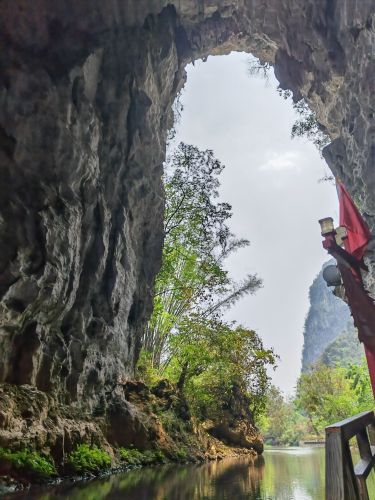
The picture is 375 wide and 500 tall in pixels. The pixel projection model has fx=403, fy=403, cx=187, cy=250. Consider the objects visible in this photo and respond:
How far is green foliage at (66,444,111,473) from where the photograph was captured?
6676mm

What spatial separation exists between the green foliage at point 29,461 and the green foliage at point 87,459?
67 centimetres

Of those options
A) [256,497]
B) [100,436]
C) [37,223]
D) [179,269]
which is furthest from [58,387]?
[179,269]

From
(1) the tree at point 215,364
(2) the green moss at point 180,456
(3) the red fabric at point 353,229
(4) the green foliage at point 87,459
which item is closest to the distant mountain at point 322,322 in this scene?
(1) the tree at point 215,364

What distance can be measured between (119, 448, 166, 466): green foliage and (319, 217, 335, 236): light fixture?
6.42 metres

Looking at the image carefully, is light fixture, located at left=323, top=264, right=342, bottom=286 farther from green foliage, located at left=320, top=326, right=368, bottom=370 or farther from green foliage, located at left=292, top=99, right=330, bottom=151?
green foliage, located at left=320, top=326, right=368, bottom=370

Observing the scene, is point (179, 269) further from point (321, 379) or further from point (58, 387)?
point (321, 379)

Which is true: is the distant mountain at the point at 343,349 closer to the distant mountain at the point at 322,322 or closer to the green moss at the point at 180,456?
the distant mountain at the point at 322,322

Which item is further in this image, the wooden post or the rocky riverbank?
the rocky riverbank

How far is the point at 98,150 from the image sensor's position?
1030 cm

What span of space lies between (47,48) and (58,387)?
7093 millimetres

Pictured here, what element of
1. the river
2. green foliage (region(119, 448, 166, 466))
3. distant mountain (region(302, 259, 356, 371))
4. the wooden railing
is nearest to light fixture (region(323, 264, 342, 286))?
Result: the river

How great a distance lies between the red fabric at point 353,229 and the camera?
6322mm

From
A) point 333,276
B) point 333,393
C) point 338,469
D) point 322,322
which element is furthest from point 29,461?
point 322,322

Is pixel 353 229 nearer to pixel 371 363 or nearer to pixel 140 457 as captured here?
pixel 371 363
